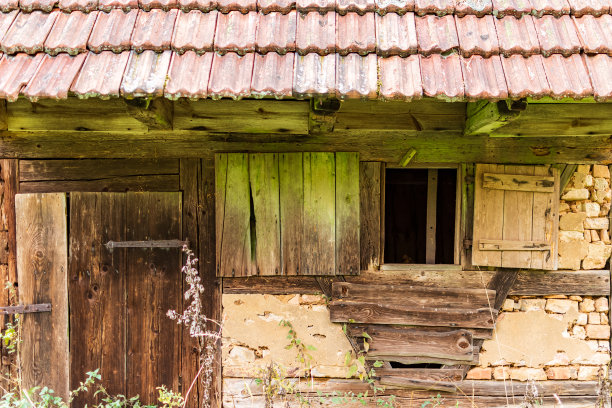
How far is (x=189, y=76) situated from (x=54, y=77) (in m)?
0.77

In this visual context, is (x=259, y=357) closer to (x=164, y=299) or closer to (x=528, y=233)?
(x=164, y=299)

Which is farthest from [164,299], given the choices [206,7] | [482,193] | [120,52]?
[482,193]

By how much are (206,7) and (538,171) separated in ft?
9.21

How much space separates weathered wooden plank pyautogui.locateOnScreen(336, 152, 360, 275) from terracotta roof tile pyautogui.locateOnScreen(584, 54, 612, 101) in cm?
165

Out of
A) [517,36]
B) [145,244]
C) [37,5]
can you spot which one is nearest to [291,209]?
[145,244]

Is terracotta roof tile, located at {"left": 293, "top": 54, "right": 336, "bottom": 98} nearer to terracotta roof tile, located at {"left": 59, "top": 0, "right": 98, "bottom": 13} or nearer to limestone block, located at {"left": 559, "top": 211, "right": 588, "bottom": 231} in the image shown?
terracotta roof tile, located at {"left": 59, "top": 0, "right": 98, "bottom": 13}

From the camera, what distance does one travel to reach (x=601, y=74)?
2.51 metres

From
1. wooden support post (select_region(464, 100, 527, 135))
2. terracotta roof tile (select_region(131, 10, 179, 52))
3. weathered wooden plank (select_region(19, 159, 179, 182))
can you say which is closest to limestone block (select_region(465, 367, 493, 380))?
wooden support post (select_region(464, 100, 527, 135))

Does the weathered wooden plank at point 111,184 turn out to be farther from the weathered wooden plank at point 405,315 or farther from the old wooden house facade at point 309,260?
the weathered wooden plank at point 405,315

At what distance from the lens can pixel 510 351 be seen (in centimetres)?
359

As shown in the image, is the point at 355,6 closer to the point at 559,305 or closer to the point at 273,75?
the point at 273,75

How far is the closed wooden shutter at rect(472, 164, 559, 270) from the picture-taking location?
3480mm

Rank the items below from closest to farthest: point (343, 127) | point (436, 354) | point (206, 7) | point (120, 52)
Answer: point (120, 52) → point (206, 7) → point (343, 127) → point (436, 354)

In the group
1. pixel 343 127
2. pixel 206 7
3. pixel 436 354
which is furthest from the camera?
pixel 436 354
